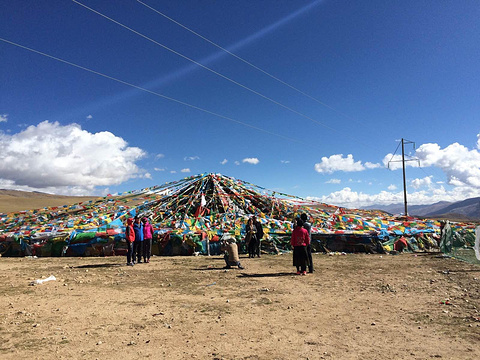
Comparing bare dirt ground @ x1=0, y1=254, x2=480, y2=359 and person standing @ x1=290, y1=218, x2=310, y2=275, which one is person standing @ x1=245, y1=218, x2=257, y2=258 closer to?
bare dirt ground @ x1=0, y1=254, x2=480, y2=359

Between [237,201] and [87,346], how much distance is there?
57.4 feet

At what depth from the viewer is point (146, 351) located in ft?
16.3

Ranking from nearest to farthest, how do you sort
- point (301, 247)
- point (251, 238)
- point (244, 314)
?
1. point (244, 314)
2. point (301, 247)
3. point (251, 238)

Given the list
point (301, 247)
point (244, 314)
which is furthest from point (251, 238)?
point (244, 314)

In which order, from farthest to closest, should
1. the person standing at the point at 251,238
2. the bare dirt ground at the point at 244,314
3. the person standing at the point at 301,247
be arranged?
the person standing at the point at 251,238 → the person standing at the point at 301,247 → the bare dirt ground at the point at 244,314

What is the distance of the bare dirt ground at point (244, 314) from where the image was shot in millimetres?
5020

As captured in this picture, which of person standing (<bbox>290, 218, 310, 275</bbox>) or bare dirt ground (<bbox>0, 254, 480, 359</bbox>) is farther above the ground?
person standing (<bbox>290, 218, 310, 275</bbox>)

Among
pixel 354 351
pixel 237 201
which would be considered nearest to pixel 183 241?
pixel 237 201

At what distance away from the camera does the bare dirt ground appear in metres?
5.02

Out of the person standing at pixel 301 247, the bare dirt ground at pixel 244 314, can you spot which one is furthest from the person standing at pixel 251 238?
the person standing at pixel 301 247

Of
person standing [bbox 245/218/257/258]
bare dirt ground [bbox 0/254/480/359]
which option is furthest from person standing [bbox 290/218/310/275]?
person standing [bbox 245/218/257/258]

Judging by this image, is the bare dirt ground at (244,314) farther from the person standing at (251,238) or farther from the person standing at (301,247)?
the person standing at (251,238)

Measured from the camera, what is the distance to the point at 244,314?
22.0ft

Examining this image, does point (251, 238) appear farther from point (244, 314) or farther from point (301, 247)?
point (244, 314)
